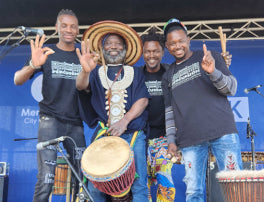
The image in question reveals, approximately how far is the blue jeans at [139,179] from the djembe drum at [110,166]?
10cm

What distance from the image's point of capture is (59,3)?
572cm

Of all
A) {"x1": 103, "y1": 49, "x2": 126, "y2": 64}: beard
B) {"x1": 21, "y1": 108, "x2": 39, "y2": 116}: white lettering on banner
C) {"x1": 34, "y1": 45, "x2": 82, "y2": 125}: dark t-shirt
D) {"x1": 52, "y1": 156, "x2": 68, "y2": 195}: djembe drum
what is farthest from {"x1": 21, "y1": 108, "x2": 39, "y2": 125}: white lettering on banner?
{"x1": 103, "y1": 49, "x2": 126, "y2": 64}: beard

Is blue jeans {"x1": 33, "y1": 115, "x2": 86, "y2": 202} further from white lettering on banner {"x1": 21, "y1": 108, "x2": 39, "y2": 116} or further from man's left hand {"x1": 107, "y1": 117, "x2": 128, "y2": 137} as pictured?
white lettering on banner {"x1": 21, "y1": 108, "x2": 39, "y2": 116}

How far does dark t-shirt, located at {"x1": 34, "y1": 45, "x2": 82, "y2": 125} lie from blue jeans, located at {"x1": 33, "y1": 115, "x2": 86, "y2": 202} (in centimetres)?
8

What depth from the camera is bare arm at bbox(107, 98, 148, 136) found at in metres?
3.16

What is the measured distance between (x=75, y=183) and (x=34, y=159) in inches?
115

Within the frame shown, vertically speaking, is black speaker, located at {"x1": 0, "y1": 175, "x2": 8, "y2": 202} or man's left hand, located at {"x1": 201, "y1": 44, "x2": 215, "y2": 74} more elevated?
man's left hand, located at {"x1": 201, "y1": 44, "x2": 215, "y2": 74}

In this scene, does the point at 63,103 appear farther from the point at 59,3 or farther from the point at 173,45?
the point at 59,3

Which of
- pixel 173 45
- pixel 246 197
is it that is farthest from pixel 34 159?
pixel 246 197

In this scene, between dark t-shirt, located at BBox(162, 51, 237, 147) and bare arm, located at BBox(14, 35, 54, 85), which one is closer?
dark t-shirt, located at BBox(162, 51, 237, 147)

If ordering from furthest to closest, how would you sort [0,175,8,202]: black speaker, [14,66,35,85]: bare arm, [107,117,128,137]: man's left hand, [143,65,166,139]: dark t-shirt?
[0,175,8,202]: black speaker, [143,65,166,139]: dark t-shirt, [14,66,35,85]: bare arm, [107,117,128,137]: man's left hand

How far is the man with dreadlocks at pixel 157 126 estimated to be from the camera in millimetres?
3922

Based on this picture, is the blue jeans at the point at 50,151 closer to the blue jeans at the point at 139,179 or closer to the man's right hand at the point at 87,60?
the blue jeans at the point at 139,179

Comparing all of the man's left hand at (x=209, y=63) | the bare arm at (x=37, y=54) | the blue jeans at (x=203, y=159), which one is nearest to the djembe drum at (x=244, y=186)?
the blue jeans at (x=203, y=159)
